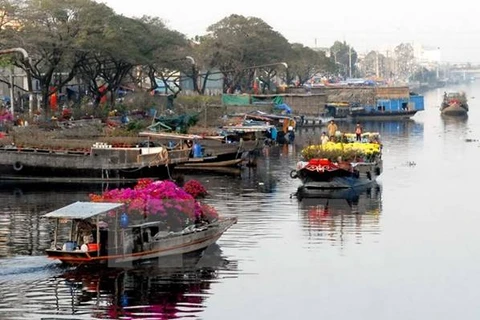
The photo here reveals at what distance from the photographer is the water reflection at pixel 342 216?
37656mm

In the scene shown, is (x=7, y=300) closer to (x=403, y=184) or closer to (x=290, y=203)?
(x=290, y=203)

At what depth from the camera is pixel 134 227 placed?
100 feet

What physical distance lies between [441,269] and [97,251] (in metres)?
9.55

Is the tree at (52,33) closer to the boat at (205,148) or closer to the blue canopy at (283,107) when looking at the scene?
the boat at (205,148)

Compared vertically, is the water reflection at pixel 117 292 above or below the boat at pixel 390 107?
below

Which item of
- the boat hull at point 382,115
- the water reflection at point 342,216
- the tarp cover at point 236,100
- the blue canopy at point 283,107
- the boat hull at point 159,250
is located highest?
the tarp cover at point 236,100

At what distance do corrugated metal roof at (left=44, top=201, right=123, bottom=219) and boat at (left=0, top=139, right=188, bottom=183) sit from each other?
21.0 metres

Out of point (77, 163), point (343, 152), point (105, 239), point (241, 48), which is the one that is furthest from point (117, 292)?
point (241, 48)

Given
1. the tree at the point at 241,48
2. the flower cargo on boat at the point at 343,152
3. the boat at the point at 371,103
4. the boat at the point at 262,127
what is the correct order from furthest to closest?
the boat at the point at 371,103 < the tree at the point at 241,48 < the boat at the point at 262,127 < the flower cargo on boat at the point at 343,152

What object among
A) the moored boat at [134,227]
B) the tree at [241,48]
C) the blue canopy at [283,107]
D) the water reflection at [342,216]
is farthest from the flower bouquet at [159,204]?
the tree at [241,48]

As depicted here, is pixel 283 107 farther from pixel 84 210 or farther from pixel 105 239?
pixel 84 210

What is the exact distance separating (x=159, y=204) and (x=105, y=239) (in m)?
2.15

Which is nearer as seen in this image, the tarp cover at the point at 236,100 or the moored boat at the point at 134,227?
the moored boat at the point at 134,227

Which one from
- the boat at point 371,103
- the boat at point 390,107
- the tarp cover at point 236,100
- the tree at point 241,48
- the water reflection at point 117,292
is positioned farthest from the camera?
the boat at point 390,107
